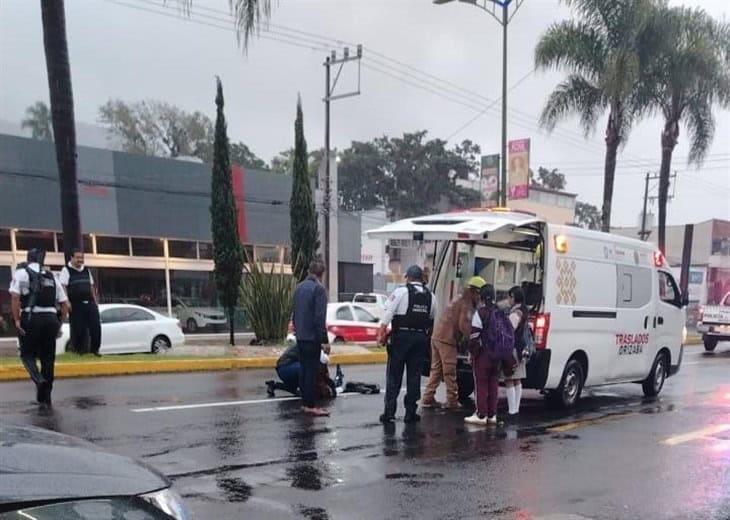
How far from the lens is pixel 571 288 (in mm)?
9984

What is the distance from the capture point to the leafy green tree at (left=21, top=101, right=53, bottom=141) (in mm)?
26953

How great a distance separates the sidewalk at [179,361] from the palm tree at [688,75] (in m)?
13.9

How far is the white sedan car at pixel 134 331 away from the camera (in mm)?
16250

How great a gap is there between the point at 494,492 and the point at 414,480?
645 mm

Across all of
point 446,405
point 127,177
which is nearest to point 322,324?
point 446,405

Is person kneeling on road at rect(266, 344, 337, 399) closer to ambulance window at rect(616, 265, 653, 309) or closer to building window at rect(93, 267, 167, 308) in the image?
ambulance window at rect(616, 265, 653, 309)

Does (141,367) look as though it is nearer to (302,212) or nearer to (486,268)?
(486,268)

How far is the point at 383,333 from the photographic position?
Answer: 8.69 metres

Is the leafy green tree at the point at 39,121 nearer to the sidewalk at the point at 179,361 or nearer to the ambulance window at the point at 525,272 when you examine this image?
the sidewalk at the point at 179,361

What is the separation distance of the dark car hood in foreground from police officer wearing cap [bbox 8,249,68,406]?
242 inches

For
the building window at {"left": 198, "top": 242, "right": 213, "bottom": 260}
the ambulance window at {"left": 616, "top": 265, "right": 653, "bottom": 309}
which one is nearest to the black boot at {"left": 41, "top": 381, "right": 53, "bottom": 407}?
the ambulance window at {"left": 616, "top": 265, "right": 653, "bottom": 309}

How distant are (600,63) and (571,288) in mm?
16054

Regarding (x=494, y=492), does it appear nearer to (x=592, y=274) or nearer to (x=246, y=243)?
(x=592, y=274)

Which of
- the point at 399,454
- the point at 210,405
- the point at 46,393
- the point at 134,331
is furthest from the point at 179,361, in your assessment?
the point at 399,454
